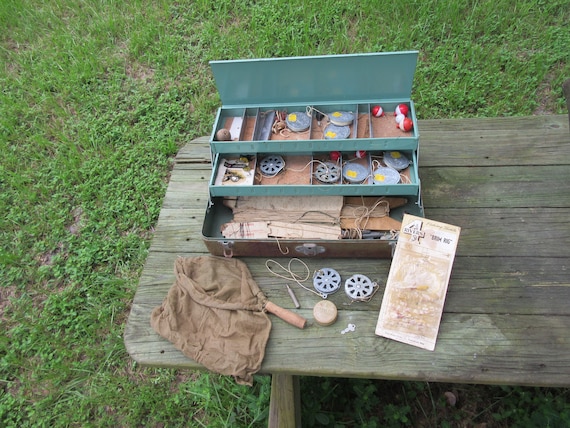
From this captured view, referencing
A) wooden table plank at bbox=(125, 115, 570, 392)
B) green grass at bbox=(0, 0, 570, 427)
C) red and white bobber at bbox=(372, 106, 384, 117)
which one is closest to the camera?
wooden table plank at bbox=(125, 115, 570, 392)

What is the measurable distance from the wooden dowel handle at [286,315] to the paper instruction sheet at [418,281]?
1.04 feet

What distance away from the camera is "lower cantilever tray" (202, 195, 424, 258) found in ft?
5.90

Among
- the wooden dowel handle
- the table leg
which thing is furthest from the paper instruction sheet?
the table leg

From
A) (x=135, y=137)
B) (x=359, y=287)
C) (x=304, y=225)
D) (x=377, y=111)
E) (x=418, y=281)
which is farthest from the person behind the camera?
(x=135, y=137)

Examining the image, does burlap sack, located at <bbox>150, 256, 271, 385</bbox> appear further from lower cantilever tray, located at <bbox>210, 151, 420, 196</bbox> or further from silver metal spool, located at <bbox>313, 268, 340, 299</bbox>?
lower cantilever tray, located at <bbox>210, 151, 420, 196</bbox>

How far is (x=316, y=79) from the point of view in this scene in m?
1.93

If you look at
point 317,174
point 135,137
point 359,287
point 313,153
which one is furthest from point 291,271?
point 135,137

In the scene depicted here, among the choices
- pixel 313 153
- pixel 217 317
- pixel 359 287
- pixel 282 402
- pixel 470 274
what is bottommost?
pixel 282 402

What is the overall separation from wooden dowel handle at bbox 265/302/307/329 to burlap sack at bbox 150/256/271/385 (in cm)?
4

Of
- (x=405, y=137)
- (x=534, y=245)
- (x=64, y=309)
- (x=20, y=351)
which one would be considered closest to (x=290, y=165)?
(x=405, y=137)

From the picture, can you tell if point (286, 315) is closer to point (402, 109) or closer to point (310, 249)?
point (310, 249)

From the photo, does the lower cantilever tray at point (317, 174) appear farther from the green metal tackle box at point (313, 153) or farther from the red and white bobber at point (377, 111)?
the red and white bobber at point (377, 111)

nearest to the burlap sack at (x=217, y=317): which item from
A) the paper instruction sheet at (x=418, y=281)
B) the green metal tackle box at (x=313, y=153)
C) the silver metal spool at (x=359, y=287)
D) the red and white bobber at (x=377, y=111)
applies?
the green metal tackle box at (x=313, y=153)

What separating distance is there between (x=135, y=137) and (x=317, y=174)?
8.34 feet
